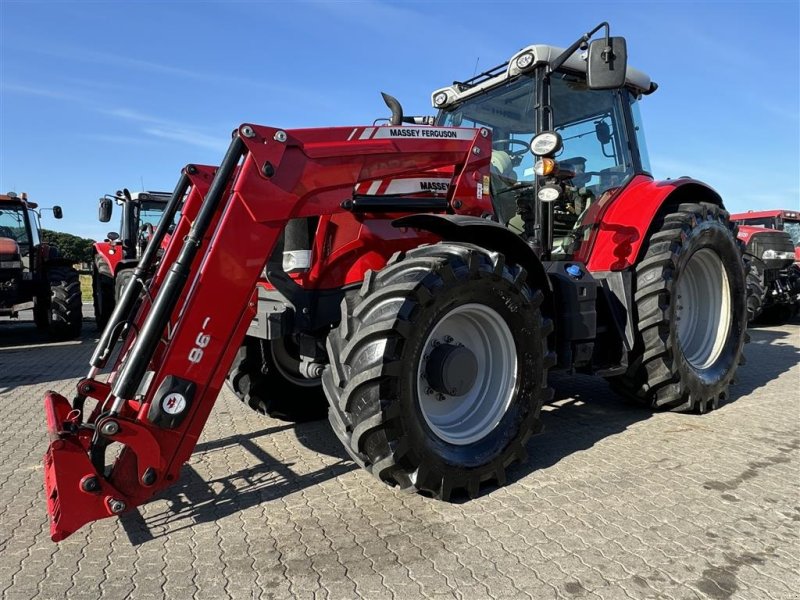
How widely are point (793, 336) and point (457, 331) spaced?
29.1 feet

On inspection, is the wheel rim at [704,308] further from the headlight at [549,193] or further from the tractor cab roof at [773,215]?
the tractor cab roof at [773,215]

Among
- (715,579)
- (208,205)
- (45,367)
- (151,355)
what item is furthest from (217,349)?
(45,367)

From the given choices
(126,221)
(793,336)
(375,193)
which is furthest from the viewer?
(126,221)

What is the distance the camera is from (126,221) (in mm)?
10922

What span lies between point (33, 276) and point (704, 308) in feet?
33.1

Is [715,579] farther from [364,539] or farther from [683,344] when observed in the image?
[683,344]

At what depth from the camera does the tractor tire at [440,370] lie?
2.60 m

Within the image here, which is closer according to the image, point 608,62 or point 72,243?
point 608,62

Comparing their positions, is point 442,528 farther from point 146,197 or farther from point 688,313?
point 146,197

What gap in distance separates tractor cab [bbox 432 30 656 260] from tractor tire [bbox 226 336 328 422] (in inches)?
73.9

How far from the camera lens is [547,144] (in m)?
3.66

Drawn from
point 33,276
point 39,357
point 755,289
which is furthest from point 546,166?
point 33,276

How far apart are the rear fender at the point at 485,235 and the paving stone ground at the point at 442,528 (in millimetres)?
1137

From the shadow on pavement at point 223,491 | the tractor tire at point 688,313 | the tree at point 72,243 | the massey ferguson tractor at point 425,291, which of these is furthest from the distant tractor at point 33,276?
the tree at point 72,243
